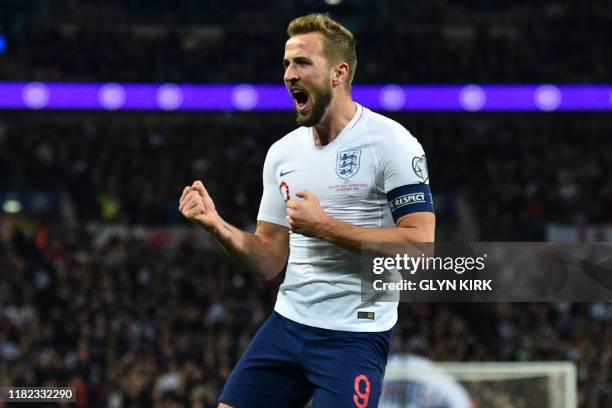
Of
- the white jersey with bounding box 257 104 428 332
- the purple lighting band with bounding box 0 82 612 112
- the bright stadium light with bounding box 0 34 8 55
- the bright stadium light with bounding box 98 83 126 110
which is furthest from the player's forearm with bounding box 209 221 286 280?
the bright stadium light with bounding box 98 83 126 110

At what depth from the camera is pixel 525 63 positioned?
73.4ft

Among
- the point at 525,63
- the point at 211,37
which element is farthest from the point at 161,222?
the point at 525,63

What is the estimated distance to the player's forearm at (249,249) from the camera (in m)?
3.68

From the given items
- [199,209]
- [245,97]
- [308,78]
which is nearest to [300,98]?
[308,78]

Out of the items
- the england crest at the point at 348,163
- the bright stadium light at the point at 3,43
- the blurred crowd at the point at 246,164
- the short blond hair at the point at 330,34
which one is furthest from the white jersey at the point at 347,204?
the blurred crowd at the point at 246,164

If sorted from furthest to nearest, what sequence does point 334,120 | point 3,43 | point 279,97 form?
point 279,97
point 3,43
point 334,120

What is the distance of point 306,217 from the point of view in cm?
331

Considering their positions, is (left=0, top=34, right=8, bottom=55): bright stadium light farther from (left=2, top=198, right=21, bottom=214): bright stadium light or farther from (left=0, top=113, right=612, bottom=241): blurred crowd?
(left=2, top=198, right=21, bottom=214): bright stadium light

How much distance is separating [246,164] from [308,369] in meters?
18.3

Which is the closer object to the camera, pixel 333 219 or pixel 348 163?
pixel 333 219

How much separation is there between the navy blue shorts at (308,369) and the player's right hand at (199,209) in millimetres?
435

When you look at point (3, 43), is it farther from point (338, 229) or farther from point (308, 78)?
point (338, 229)

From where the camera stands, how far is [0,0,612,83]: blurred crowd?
22250 mm

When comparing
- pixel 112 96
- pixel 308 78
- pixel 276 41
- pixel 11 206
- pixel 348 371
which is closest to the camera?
pixel 348 371
